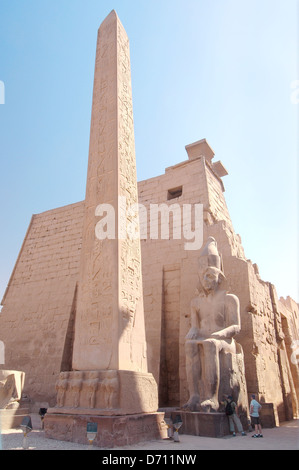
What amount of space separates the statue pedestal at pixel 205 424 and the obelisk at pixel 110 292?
18.1 inches

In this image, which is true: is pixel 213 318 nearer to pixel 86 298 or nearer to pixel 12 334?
pixel 86 298

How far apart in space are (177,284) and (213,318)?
2.18 metres

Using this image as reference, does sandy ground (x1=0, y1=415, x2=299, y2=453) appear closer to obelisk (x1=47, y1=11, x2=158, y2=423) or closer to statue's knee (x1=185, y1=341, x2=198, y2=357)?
obelisk (x1=47, y1=11, x2=158, y2=423)

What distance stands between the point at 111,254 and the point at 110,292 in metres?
0.40

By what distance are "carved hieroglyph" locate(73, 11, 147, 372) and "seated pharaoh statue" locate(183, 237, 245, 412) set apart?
32.4 inches

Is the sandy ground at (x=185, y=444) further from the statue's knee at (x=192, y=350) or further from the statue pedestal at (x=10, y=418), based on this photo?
the statue pedestal at (x=10, y=418)

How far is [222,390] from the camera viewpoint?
4.32 metres

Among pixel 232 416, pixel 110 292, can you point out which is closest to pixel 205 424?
pixel 232 416

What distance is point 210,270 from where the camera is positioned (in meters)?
4.89

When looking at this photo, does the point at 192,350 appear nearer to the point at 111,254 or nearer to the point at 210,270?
the point at 210,270

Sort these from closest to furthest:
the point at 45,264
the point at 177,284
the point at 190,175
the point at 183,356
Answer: the point at 183,356
the point at 177,284
the point at 190,175
the point at 45,264

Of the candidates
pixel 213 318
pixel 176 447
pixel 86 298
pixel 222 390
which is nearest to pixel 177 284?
pixel 213 318

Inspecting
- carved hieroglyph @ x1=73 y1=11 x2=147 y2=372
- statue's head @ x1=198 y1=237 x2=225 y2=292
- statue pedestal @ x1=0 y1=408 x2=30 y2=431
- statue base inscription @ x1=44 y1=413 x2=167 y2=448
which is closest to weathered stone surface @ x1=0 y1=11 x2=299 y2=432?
carved hieroglyph @ x1=73 y1=11 x2=147 y2=372

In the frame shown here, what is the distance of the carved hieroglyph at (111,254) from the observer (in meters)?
3.54
